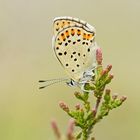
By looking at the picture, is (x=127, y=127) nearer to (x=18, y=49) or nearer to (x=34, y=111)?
(x=34, y=111)

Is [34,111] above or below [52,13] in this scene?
below

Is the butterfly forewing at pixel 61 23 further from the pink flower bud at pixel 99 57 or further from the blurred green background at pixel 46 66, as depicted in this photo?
the blurred green background at pixel 46 66

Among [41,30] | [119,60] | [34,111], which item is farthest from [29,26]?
[34,111]

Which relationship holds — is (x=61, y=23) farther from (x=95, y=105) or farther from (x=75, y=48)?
(x=95, y=105)

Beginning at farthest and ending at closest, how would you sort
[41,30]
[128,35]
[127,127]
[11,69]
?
[41,30]
[128,35]
[11,69]
[127,127]

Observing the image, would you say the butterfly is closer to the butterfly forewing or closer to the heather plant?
the butterfly forewing

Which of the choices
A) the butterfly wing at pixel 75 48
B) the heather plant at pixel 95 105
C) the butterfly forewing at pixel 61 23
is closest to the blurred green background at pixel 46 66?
the butterfly wing at pixel 75 48
